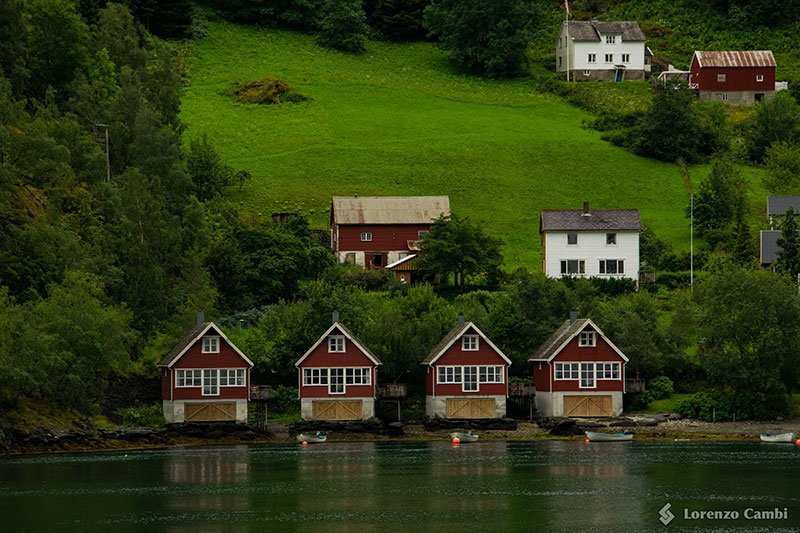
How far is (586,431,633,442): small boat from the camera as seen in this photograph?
89.5 metres

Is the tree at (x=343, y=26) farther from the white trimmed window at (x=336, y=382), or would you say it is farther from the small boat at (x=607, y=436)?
the small boat at (x=607, y=436)

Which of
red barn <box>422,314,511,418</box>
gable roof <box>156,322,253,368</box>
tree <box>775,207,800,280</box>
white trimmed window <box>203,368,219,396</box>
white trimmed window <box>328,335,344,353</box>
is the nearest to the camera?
gable roof <box>156,322,253,368</box>

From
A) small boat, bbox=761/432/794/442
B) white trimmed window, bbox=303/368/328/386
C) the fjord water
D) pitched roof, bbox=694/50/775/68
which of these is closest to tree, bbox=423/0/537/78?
pitched roof, bbox=694/50/775/68

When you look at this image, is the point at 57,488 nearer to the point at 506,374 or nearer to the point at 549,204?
the point at 506,374

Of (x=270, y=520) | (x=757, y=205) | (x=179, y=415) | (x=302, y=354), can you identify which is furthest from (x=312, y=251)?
(x=270, y=520)

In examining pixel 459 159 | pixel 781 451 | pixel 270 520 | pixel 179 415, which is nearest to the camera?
pixel 270 520

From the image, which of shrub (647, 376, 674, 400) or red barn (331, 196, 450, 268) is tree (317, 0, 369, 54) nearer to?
red barn (331, 196, 450, 268)

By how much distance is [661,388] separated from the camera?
97625 mm

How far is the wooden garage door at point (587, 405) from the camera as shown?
97.1m

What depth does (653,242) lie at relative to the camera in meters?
125

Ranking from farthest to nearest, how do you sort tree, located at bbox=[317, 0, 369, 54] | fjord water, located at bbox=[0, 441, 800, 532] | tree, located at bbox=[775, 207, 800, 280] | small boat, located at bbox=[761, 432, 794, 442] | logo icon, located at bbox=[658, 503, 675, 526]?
1. tree, located at bbox=[317, 0, 369, 54]
2. tree, located at bbox=[775, 207, 800, 280]
3. small boat, located at bbox=[761, 432, 794, 442]
4. fjord water, located at bbox=[0, 441, 800, 532]
5. logo icon, located at bbox=[658, 503, 675, 526]

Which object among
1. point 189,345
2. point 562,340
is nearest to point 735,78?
point 562,340

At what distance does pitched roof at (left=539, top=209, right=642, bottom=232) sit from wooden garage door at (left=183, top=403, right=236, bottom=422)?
38071 millimetres

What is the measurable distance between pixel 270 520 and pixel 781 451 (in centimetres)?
3660
